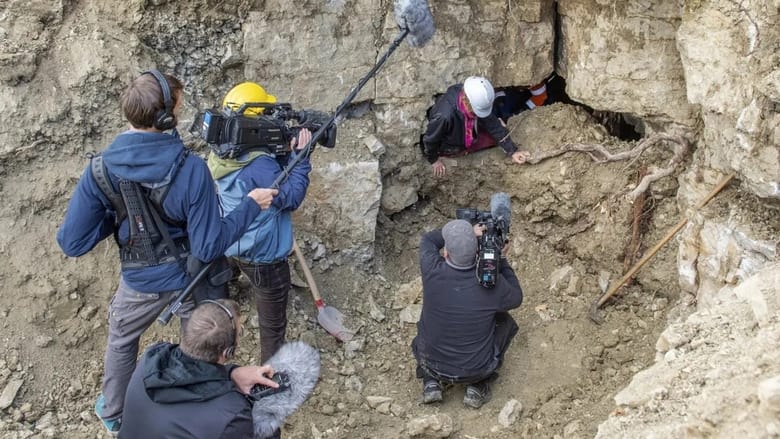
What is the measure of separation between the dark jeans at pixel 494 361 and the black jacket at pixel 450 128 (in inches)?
65.1

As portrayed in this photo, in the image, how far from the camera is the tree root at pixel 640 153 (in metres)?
5.53

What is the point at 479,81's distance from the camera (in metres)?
5.73

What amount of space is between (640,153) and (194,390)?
4.07 m

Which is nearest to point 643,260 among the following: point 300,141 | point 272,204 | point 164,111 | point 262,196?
point 300,141

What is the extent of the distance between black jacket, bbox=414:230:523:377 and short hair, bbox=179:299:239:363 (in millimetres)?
1885

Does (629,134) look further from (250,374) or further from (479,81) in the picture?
(250,374)

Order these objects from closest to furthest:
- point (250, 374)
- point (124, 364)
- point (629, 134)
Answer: point (250, 374), point (124, 364), point (629, 134)

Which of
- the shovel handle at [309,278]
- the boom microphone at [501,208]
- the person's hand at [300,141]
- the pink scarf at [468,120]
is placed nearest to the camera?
the person's hand at [300,141]

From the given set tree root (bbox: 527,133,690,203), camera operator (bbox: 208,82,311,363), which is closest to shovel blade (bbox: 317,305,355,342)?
camera operator (bbox: 208,82,311,363)

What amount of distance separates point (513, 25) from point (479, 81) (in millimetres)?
728

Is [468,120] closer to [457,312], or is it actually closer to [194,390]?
[457,312]

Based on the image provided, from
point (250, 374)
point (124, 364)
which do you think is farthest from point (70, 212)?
point (250, 374)

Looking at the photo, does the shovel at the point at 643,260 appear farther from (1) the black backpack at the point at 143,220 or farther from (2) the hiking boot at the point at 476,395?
(1) the black backpack at the point at 143,220

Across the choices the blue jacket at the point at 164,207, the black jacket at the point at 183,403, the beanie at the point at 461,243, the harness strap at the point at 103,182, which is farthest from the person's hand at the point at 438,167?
the black jacket at the point at 183,403
